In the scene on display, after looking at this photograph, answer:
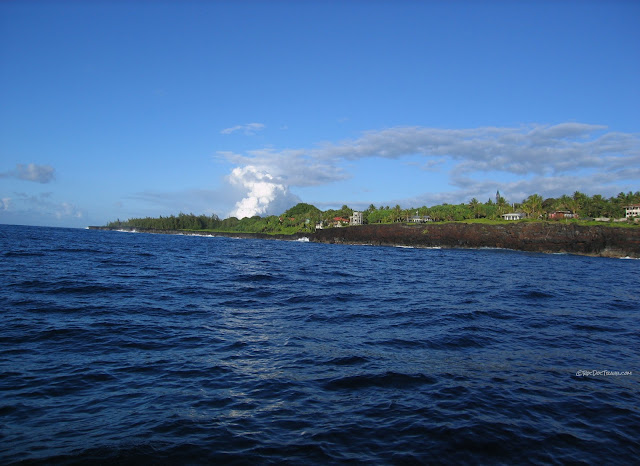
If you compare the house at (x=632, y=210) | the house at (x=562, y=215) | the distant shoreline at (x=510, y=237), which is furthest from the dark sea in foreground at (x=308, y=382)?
the house at (x=632, y=210)

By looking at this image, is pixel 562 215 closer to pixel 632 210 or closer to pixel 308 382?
pixel 632 210

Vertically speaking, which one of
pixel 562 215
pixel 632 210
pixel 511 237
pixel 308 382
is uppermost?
pixel 632 210

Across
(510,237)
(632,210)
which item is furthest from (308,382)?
(632,210)

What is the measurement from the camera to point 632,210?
148000 millimetres

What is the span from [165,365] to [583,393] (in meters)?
11.5

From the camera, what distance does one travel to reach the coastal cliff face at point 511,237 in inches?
4460

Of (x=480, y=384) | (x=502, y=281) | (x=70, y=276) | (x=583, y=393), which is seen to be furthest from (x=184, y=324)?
(x=502, y=281)

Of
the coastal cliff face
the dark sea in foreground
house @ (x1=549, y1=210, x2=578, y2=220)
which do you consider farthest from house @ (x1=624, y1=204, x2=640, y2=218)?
the dark sea in foreground

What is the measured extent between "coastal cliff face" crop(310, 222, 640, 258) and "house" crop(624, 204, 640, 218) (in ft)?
131

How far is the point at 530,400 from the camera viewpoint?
979 centimetres

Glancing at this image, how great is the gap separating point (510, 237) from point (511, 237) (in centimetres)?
31

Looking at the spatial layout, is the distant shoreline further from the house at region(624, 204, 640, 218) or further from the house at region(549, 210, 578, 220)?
the house at region(624, 204, 640, 218)

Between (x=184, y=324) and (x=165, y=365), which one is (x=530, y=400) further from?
(x=184, y=324)

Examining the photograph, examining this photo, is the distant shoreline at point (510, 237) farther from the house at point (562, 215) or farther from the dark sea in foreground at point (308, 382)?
the dark sea in foreground at point (308, 382)
